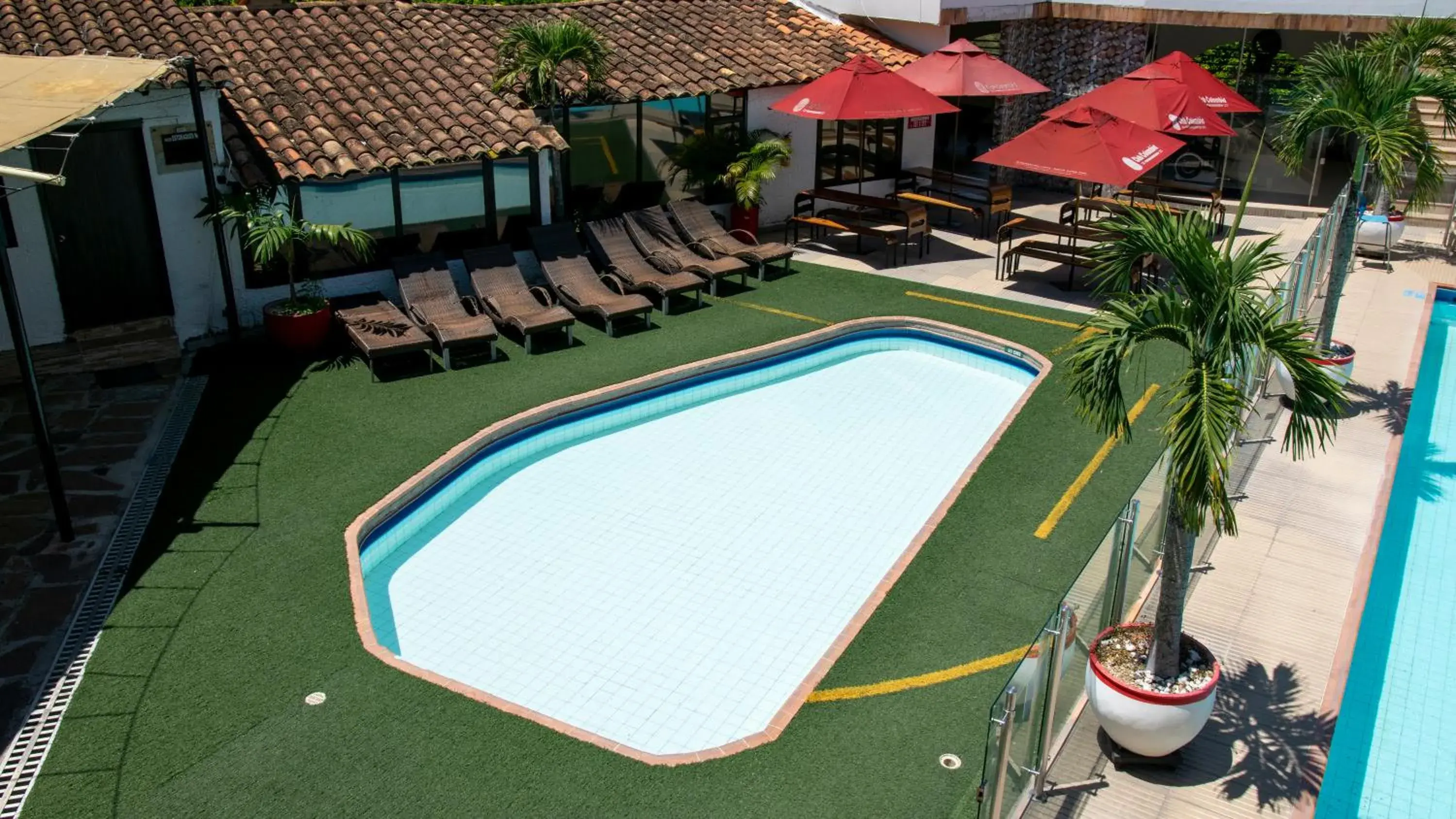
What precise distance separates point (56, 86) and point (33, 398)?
11.3 ft

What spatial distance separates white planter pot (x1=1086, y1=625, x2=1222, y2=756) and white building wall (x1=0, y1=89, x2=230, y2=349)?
41.8ft

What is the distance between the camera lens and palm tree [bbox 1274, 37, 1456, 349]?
1280cm

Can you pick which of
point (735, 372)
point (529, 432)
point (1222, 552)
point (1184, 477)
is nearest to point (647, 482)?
point (529, 432)

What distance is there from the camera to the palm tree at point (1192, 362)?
7266mm

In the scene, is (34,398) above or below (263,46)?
below

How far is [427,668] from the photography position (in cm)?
991

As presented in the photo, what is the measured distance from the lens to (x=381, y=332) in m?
15.2

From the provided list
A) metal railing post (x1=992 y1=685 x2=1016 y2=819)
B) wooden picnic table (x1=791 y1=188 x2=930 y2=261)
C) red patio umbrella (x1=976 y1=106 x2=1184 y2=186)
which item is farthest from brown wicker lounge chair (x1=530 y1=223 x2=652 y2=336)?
metal railing post (x1=992 y1=685 x2=1016 y2=819)

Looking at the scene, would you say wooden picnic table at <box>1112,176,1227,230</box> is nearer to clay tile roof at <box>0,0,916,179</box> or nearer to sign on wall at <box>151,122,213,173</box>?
clay tile roof at <box>0,0,916,179</box>

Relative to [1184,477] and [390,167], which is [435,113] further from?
[1184,477]

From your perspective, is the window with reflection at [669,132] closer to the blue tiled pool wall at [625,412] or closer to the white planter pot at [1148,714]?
the blue tiled pool wall at [625,412]

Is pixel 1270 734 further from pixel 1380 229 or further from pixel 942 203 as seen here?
pixel 1380 229

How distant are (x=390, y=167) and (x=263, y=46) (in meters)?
3.80

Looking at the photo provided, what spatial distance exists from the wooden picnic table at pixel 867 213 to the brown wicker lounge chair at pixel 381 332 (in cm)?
812
